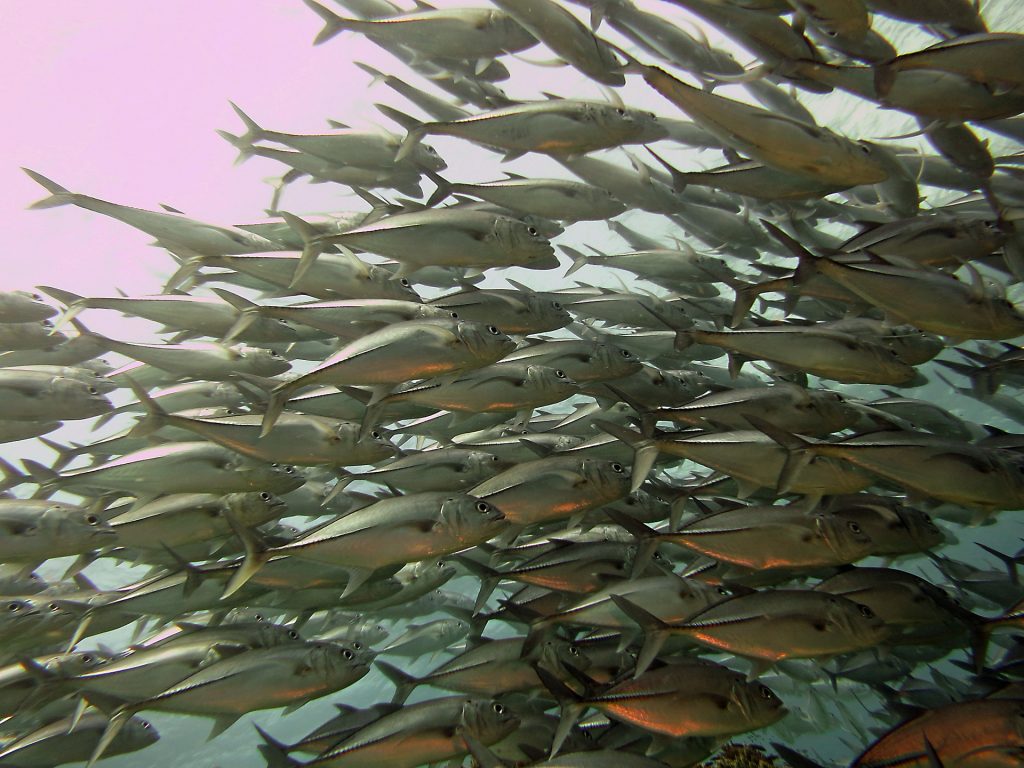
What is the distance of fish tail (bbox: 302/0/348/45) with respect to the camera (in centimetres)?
351

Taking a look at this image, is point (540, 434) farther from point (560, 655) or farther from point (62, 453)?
point (62, 453)

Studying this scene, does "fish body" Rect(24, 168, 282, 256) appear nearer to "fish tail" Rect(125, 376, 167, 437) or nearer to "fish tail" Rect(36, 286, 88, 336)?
"fish tail" Rect(36, 286, 88, 336)

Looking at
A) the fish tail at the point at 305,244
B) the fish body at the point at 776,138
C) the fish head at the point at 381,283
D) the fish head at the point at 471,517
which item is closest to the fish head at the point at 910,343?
the fish body at the point at 776,138

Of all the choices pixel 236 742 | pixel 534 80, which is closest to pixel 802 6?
pixel 534 80

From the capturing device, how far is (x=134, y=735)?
4.24 m

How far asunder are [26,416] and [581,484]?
3.13 meters

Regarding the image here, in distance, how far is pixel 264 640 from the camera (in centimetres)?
344

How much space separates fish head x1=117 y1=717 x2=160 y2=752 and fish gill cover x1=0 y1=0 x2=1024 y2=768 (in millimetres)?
35

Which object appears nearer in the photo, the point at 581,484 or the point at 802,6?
the point at 802,6

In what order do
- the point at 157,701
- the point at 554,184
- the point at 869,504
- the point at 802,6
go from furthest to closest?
the point at 554,184 → the point at 869,504 → the point at 157,701 → the point at 802,6

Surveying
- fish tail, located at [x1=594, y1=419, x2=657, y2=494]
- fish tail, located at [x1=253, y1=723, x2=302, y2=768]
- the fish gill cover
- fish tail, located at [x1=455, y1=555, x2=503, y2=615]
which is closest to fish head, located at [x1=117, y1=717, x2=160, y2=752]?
the fish gill cover

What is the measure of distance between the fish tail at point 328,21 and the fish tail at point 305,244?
1202mm

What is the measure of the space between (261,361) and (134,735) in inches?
109

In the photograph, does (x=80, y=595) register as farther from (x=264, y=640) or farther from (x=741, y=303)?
(x=741, y=303)
